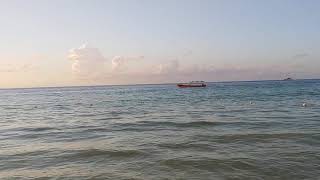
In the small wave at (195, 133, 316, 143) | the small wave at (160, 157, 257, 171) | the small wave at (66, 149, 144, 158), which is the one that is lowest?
the small wave at (66, 149, 144, 158)

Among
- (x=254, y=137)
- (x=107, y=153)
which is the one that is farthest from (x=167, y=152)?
(x=254, y=137)

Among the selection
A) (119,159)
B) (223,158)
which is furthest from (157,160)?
(223,158)

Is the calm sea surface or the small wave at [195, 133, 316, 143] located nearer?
the calm sea surface

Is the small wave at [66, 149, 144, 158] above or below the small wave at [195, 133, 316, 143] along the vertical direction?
below

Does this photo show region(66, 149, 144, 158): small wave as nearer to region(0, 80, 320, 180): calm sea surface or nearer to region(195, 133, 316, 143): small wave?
region(0, 80, 320, 180): calm sea surface

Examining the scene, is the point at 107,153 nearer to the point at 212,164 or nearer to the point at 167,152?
the point at 167,152

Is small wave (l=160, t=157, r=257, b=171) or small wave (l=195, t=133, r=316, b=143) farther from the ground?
small wave (l=195, t=133, r=316, b=143)

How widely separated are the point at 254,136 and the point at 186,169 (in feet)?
27.2

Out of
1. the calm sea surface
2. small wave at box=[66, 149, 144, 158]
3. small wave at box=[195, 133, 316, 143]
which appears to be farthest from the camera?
small wave at box=[195, 133, 316, 143]

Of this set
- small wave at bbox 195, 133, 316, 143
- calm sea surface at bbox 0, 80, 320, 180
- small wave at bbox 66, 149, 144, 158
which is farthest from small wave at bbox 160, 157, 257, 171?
small wave at bbox 195, 133, 316, 143

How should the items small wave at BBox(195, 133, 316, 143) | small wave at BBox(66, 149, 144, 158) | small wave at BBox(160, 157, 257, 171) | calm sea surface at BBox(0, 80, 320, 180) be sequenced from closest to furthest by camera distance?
calm sea surface at BBox(0, 80, 320, 180) → small wave at BBox(160, 157, 257, 171) → small wave at BBox(66, 149, 144, 158) → small wave at BBox(195, 133, 316, 143)

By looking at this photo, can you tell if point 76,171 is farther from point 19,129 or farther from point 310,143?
point 19,129

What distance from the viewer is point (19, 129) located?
2794 cm

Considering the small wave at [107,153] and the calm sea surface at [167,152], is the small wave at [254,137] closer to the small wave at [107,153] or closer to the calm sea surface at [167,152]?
the calm sea surface at [167,152]
